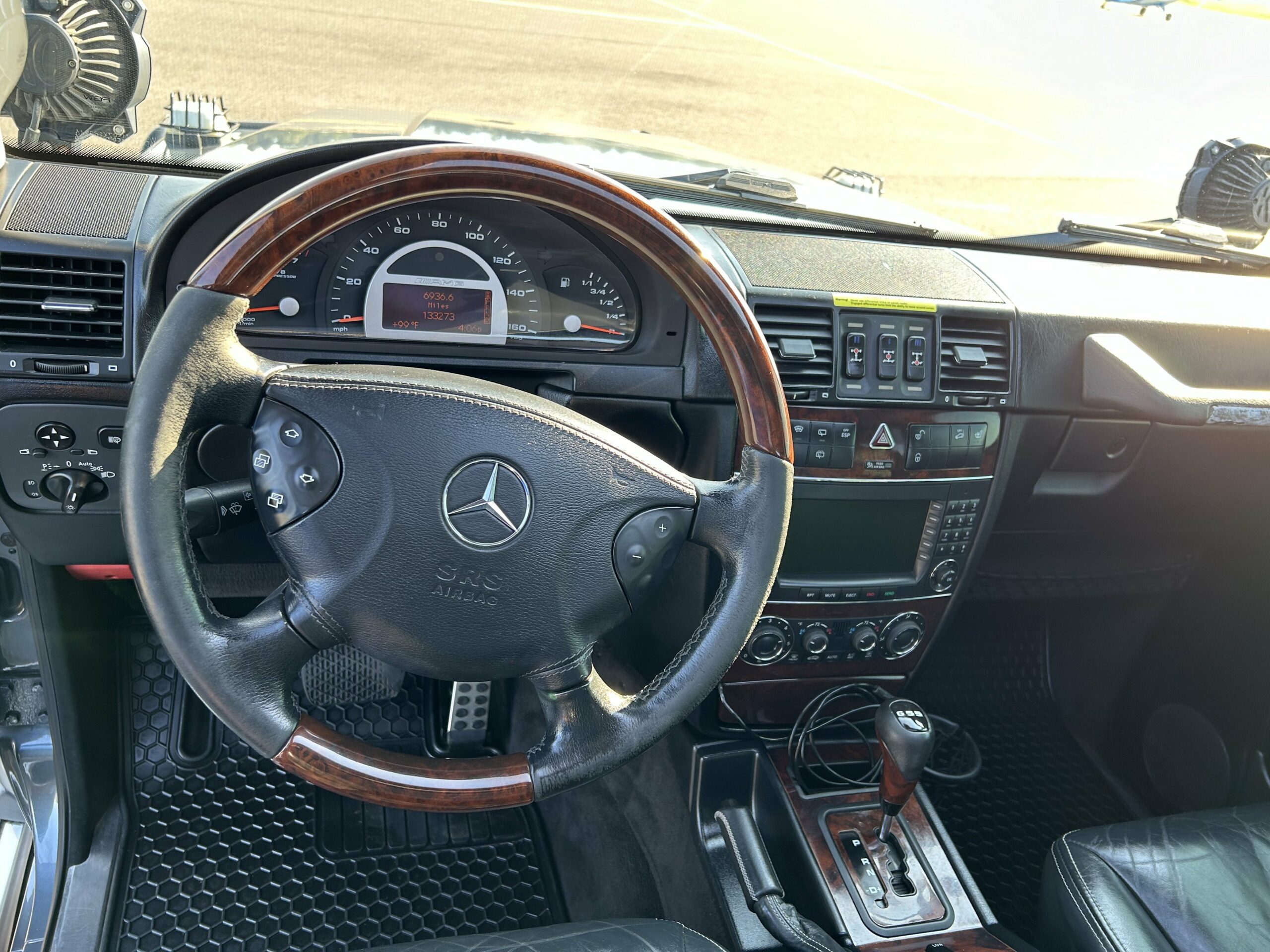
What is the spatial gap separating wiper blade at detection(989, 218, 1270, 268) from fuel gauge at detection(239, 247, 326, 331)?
1372 mm

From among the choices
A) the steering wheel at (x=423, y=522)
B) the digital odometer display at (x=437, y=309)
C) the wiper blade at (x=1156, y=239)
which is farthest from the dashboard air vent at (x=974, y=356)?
the digital odometer display at (x=437, y=309)

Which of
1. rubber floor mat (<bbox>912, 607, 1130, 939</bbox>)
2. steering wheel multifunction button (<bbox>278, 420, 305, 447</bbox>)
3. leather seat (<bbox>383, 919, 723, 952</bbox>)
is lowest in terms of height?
rubber floor mat (<bbox>912, 607, 1130, 939</bbox>)

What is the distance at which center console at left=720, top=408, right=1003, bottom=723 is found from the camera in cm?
177

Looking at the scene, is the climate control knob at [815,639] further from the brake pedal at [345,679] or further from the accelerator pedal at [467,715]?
the brake pedal at [345,679]

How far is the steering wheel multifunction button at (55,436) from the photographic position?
1.53 m

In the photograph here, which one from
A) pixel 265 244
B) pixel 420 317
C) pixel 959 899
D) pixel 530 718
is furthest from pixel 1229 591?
pixel 265 244

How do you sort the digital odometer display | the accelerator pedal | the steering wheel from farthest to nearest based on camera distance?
the accelerator pedal → the digital odometer display → the steering wheel

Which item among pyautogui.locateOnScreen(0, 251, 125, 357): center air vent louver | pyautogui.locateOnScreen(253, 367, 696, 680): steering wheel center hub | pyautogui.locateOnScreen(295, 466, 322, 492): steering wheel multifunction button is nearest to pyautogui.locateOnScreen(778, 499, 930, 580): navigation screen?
pyautogui.locateOnScreen(253, 367, 696, 680): steering wheel center hub

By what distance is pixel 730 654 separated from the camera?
1.21 m

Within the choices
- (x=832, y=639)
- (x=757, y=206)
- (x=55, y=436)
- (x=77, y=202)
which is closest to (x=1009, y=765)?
(x=832, y=639)

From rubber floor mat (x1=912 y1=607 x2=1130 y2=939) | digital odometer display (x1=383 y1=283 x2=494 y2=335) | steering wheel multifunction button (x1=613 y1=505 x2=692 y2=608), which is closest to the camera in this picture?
steering wheel multifunction button (x1=613 y1=505 x2=692 y2=608)

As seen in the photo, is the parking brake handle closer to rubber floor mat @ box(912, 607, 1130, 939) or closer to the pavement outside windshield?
rubber floor mat @ box(912, 607, 1130, 939)

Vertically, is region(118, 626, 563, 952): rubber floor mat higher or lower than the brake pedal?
lower

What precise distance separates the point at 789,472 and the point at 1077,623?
1747mm
